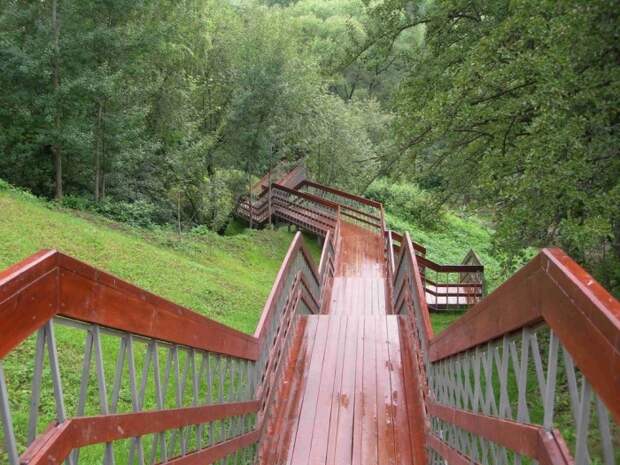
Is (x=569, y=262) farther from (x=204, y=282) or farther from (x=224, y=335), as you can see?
(x=204, y=282)

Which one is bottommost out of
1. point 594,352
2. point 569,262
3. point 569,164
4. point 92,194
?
point 594,352

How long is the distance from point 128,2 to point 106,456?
1542cm

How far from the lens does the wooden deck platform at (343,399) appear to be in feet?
14.8

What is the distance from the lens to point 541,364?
70.8 inches

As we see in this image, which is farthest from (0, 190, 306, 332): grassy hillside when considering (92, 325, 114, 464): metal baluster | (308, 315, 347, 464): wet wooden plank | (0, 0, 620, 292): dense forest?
(92, 325, 114, 464): metal baluster

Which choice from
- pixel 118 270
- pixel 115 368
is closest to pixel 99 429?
pixel 115 368

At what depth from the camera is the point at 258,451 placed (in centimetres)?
443

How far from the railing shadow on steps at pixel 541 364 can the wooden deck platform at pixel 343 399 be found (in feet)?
3.04

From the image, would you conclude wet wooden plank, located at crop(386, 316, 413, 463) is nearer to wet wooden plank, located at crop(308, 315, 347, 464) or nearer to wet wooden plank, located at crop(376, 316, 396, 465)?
wet wooden plank, located at crop(376, 316, 396, 465)

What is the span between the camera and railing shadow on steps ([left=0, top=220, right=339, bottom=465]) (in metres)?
1.43

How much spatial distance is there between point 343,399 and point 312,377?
58 centimetres

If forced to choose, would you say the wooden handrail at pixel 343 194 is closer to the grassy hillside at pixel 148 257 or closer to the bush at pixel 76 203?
the grassy hillside at pixel 148 257

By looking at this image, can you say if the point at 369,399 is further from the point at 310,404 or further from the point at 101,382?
the point at 101,382

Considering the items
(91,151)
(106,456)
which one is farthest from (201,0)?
(106,456)
